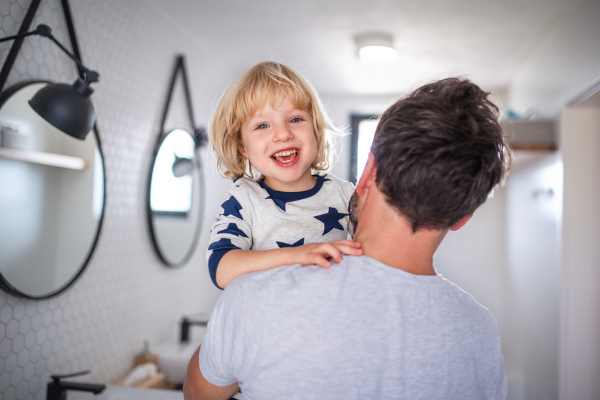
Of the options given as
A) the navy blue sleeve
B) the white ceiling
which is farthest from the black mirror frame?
the navy blue sleeve

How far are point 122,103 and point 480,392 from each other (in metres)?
1.87

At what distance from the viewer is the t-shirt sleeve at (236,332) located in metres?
0.66

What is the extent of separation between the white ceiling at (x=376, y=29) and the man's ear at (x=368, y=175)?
1.71m

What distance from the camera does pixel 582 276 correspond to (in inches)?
84.5

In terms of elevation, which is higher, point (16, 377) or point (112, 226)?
point (112, 226)

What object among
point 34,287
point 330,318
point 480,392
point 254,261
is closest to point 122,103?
point 34,287

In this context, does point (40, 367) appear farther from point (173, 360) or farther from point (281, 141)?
point (281, 141)

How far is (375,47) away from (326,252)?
2.25m

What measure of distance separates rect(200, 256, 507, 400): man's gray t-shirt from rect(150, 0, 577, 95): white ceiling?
188cm

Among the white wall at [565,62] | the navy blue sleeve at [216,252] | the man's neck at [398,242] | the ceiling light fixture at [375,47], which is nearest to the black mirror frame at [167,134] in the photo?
the ceiling light fixture at [375,47]

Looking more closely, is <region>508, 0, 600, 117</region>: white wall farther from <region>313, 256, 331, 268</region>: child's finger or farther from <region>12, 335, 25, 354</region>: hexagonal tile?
<region>12, 335, 25, 354</region>: hexagonal tile

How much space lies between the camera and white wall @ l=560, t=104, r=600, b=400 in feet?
6.98

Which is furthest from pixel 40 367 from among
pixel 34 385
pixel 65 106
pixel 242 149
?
pixel 242 149

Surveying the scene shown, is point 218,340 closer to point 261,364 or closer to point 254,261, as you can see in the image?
point 261,364
